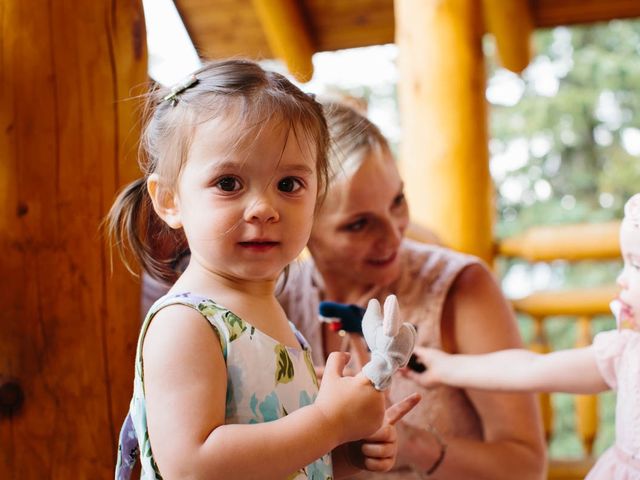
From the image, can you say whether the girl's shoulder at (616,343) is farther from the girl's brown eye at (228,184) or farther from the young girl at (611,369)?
the girl's brown eye at (228,184)

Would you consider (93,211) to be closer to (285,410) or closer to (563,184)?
(285,410)

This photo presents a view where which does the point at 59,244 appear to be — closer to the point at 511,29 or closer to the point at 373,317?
the point at 373,317

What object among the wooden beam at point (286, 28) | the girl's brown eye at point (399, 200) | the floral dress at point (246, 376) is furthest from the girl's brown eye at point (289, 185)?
→ the wooden beam at point (286, 28)

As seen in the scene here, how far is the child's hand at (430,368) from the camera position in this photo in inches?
58.0

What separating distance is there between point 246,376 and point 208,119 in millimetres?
310

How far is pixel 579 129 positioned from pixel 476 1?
540 centimetres

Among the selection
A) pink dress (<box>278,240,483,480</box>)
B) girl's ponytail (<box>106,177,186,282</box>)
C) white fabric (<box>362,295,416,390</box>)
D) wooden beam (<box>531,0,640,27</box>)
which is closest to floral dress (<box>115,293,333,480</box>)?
white fabric (<box>362,295,416,390</box>)

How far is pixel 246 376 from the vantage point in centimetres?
98

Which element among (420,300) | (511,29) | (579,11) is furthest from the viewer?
(579,11)

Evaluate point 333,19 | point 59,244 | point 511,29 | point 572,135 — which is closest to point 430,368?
point 59,244

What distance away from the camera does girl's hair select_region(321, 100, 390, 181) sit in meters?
1.62

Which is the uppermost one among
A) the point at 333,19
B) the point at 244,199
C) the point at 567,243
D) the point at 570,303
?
the point at 333,19

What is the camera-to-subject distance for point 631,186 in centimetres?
840

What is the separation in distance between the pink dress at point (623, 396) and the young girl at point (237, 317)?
12.3 inches
